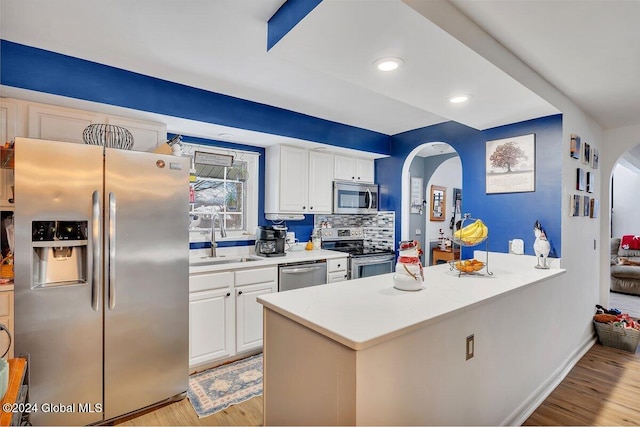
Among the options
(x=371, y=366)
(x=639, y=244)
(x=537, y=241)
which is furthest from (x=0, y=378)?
(x=639, y=244)

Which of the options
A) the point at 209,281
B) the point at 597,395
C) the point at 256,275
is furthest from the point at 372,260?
the point at 597,395

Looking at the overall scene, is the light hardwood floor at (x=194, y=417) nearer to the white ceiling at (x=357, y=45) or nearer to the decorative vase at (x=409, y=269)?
the decorative vase at (x=409, y=269)

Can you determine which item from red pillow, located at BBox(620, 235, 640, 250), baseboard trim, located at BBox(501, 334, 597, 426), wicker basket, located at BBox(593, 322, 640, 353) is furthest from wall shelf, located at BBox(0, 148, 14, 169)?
red pillow, located at BBox(620, 235, 640, 250)

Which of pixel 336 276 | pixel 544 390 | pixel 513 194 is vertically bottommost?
pixel 544 390

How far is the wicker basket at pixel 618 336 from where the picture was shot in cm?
304

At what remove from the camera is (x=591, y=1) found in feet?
4.84

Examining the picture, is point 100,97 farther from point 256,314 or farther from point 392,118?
point 392,118

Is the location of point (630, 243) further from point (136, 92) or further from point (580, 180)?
point (136, 92)

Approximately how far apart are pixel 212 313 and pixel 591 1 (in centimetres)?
307

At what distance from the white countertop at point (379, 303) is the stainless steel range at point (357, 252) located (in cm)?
162

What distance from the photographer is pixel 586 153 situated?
3.06 m

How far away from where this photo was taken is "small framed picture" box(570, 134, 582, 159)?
9.01 feet

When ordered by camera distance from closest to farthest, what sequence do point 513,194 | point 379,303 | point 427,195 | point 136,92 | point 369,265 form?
point 379,303, point 136,92, point 513,194, point 369,265, point 427,195

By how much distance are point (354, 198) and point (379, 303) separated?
2769 mm
